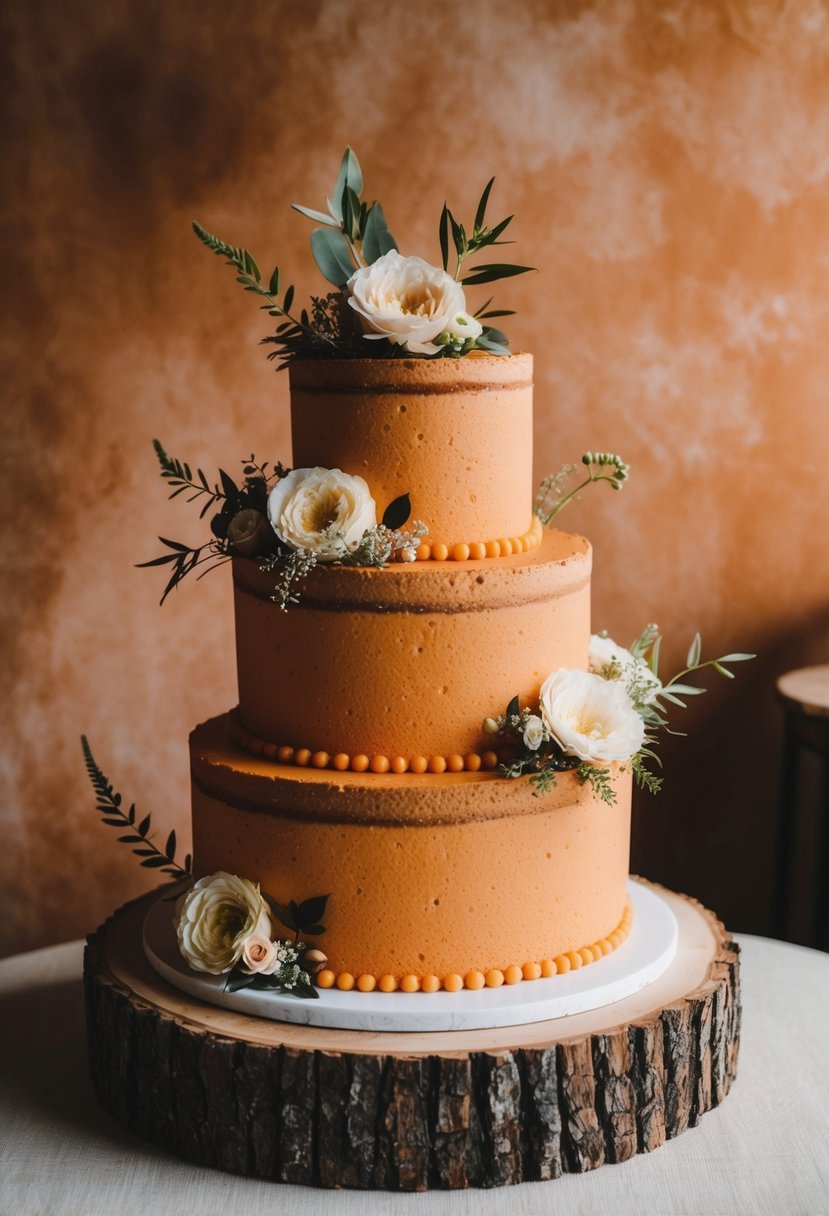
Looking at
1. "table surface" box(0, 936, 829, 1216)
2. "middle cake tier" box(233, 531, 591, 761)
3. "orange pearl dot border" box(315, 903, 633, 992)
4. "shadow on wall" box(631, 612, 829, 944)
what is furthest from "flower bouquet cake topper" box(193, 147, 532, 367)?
"shadow on wall" box(631, 612, 829, 944)

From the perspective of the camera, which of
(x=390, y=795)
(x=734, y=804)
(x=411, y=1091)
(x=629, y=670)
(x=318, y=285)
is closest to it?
(x=411, y=1091)

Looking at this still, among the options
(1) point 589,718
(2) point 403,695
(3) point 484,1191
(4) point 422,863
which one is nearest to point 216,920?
(4) point 422,863

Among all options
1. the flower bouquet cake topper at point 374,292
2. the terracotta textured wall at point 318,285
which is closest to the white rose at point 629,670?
the flower bouquet cake topper at point 374,292

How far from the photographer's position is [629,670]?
2.33 metres

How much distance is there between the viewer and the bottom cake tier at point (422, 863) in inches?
78.8

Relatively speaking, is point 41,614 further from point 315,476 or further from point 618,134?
point 618,134

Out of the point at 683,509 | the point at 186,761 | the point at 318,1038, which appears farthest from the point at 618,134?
the point at 318,1038

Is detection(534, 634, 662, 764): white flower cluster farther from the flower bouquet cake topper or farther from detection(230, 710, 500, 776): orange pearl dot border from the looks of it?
the flower bouquet cake topper

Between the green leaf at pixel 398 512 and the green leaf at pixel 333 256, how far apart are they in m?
0.38

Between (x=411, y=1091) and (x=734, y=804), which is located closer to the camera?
(x=411, y=1091)

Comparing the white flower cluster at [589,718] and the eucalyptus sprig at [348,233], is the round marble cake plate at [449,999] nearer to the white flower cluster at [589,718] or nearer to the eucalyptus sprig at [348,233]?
the white flower cluster at [589,718]

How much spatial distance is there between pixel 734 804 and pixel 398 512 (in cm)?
212

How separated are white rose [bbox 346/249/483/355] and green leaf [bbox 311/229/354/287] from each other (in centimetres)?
10

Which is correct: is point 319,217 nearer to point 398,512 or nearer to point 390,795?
point 398,512
